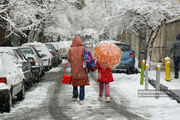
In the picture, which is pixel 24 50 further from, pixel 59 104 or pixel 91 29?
pixel 91 29

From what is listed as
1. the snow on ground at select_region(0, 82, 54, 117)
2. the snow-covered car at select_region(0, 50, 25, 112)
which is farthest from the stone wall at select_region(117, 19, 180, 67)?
the snow-covered car at select_region(0, 50, 25, 112)

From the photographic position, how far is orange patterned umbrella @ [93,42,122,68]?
9047mm

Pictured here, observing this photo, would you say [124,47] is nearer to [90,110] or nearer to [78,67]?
[78,67]

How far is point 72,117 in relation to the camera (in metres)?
7.42

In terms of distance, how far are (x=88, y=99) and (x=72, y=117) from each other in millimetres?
2479

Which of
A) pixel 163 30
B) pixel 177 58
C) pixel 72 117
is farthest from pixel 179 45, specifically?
pixel 163 30

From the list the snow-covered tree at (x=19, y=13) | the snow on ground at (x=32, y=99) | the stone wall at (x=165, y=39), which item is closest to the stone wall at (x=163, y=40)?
the stone wall at (x=165, y=39)

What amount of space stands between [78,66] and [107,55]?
33.0 inches

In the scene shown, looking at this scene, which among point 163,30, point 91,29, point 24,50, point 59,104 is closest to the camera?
point 59,104

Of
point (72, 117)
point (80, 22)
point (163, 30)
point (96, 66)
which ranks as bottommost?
point (72, 117)

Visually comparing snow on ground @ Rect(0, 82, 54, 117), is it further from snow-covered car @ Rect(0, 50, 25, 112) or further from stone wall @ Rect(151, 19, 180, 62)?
stone wall @ Rect(151, 19, 180, 62)

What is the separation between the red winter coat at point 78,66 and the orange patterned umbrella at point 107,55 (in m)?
0.47

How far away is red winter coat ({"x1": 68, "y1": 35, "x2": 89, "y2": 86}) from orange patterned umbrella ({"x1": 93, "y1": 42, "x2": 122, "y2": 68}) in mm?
465

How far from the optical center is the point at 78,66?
9039 millimetres
